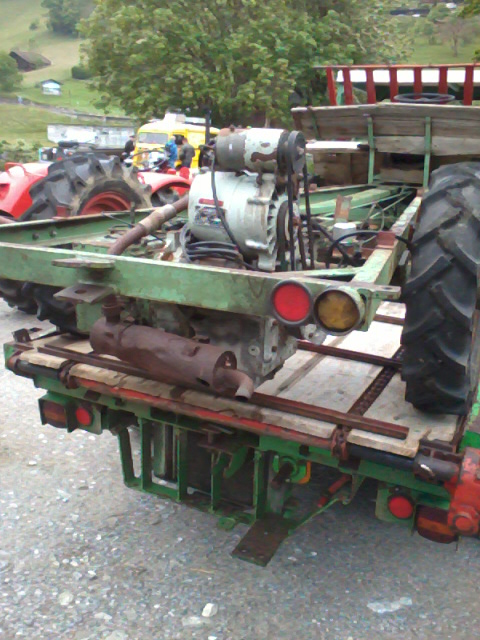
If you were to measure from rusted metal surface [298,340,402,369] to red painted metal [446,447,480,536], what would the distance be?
3.19ft

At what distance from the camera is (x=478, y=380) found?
120 inches

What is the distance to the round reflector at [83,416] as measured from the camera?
335 cm

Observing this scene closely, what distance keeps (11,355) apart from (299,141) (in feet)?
5.74

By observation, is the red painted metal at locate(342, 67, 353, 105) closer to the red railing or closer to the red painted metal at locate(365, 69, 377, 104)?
the red railing

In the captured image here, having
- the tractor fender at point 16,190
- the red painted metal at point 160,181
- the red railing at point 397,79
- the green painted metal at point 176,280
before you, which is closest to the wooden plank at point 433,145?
the red railing at point 397,79

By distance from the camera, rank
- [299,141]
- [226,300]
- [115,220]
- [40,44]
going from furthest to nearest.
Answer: [40,44] → [115,220] → [299,141] → [226,300]

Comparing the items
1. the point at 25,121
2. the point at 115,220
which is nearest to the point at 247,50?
the point at 115,220

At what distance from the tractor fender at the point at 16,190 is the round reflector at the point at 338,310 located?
4.39 metres

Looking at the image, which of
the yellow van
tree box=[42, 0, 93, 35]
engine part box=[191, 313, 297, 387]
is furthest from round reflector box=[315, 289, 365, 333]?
tree box=[42, 0, 93, 35]

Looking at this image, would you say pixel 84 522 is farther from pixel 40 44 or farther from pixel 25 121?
pixel 40 44

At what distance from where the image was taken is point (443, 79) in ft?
21.3

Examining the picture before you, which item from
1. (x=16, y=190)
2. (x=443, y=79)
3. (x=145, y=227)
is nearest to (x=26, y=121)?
(x=16, y=190)

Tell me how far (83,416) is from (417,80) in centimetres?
484

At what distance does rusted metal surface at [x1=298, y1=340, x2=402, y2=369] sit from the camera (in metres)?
3.35
